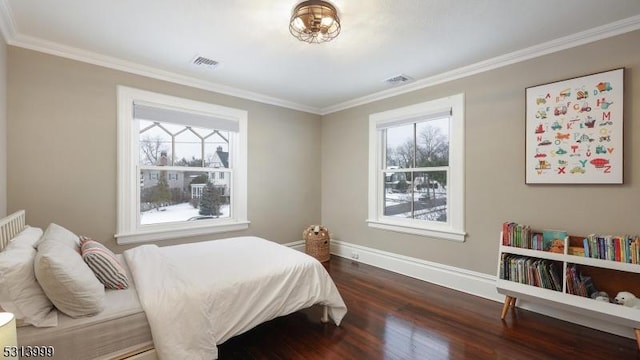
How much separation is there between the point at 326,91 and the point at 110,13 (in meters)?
2.38

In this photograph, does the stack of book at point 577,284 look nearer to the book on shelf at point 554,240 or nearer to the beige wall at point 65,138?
the book on shelf at point 554,240

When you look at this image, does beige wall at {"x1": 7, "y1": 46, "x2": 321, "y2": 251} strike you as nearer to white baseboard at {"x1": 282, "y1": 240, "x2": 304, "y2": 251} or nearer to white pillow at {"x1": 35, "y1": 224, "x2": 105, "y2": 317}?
white pillow at {"x1": 35, "y1": 224, "x2": 105, "y2": 317}

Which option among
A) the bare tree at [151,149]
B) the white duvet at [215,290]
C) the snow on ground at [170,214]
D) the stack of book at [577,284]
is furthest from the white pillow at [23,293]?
the stack of book at [577,284]

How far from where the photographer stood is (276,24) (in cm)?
221

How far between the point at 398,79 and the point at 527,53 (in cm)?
124

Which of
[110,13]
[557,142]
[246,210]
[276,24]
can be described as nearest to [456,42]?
[557,142]

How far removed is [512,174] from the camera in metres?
2.77

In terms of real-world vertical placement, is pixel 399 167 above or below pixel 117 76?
below

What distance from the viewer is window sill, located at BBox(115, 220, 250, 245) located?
3010mm

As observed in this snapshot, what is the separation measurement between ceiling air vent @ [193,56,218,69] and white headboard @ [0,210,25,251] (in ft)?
6.37

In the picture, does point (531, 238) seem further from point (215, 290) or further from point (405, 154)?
point (215, 290)

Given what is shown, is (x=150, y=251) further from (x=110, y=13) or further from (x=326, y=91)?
(x=326, y=91)

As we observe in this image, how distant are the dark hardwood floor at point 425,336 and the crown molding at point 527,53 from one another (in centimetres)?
238

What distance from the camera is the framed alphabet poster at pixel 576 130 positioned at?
223 cm
